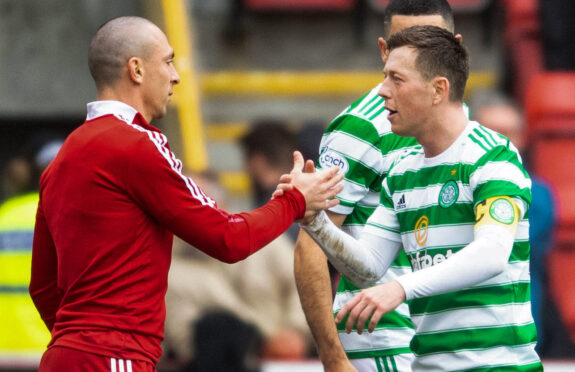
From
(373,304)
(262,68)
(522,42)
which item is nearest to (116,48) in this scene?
(373,304)

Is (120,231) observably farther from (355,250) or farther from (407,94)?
(407,94)

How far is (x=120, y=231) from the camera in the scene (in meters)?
4.29

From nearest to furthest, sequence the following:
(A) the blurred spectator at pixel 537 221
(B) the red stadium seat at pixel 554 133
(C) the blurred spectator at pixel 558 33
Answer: (A) the blurred spectator at pixel 537 221
(B) the red stadium seat at pixel 554 133
(C) the blurred spectator at pixel 558 33

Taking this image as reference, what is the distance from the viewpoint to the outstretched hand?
3.77 meters

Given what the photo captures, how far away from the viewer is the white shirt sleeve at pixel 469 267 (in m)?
3.82

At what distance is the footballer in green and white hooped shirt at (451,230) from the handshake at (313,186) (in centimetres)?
13

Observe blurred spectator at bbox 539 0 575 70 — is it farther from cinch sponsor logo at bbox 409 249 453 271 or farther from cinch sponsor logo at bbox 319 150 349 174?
cinch sponsor logo at bbox 409 249 453 271

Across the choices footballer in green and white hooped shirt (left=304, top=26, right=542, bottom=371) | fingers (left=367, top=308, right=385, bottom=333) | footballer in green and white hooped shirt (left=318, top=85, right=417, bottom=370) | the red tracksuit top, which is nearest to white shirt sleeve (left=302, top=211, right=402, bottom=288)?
footballer in green and white hooped shirt (left=304, top=26, right=542, bottom=371)

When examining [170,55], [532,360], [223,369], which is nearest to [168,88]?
[170,55]

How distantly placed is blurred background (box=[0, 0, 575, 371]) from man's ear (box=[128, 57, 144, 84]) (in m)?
5.31

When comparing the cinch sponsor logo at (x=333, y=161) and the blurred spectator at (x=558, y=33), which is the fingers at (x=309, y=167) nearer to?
the cinch sponsor logo at (x=333, y=161)

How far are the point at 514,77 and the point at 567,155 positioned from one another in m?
1.46

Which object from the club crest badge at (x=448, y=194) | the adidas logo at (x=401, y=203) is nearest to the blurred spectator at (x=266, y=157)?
the adidas logo at (x=401, y=203)

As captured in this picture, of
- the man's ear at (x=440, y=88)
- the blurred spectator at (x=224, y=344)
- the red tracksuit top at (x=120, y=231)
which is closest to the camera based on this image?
the man's ear at (x=440, y=88)
